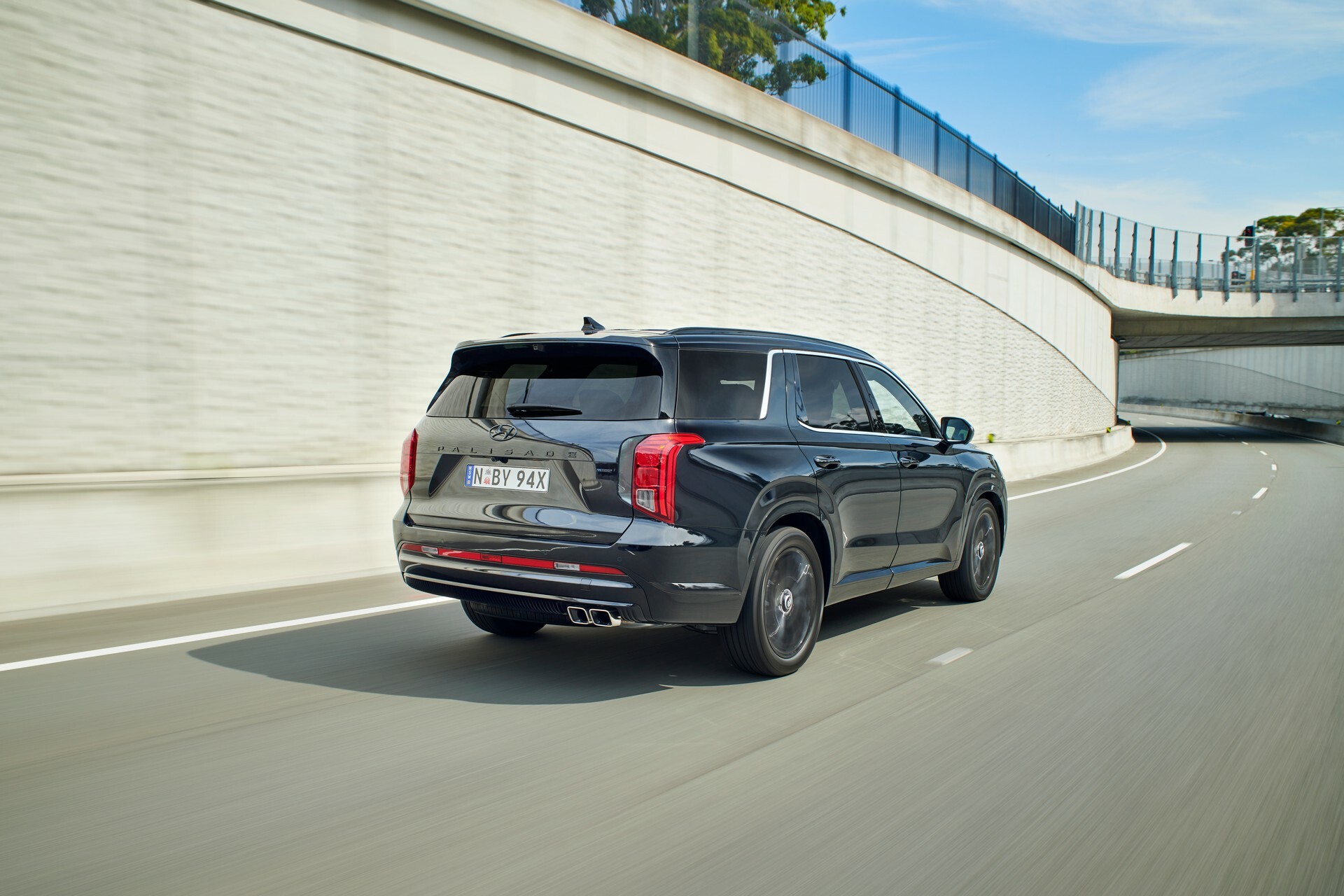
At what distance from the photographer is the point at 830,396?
21.0 ft

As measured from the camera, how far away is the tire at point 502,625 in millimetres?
6520

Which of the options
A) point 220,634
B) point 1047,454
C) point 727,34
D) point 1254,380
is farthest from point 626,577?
point 1254,380

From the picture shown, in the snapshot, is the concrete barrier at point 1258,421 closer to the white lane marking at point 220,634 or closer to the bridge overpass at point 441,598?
the bridge overpass at point 441,598

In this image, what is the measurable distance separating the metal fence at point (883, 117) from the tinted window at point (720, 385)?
10289 millimetres

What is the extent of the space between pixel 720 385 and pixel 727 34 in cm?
1446

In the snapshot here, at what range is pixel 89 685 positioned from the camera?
5324 millimetres

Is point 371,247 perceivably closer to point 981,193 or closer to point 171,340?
point 171,340

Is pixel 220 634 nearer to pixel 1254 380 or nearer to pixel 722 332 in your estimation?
pixel 722 332

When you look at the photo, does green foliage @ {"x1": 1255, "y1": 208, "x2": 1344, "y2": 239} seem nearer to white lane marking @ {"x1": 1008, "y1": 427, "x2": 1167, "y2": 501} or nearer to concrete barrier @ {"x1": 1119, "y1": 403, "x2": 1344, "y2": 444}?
concrete barrier @ {"x1": 1119, "y1": 403, "x2": 1344, "y2": 444}

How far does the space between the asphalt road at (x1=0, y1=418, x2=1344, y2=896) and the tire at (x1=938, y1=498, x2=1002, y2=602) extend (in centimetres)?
37

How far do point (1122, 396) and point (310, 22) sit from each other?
3946 inches

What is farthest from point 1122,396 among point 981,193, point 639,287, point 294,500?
point 294,500

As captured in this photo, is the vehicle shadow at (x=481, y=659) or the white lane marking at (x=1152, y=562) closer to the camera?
the vehicle shadow at (x=481, y=659)

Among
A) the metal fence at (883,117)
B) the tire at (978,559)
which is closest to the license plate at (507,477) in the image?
the tire at (978,559)
